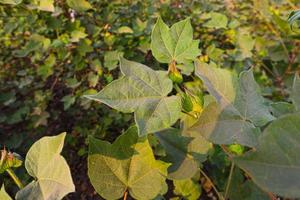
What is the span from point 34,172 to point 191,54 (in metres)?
0.32

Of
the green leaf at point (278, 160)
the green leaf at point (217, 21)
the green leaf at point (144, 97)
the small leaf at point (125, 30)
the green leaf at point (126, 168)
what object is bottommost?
the green leaf at point (217, 21)

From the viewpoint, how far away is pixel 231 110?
640 millimetres

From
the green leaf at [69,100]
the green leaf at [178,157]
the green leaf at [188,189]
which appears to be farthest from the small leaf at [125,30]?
the green leaf at [178,157]

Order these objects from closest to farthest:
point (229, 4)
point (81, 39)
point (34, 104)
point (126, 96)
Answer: point (126, 96), point (81, 39), point (34, 104), point (229, 4)

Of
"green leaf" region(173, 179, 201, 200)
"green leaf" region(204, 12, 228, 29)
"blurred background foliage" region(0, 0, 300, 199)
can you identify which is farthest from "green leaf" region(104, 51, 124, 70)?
"green leaf" region(173, 179, 201, 200)

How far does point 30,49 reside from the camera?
1886mm

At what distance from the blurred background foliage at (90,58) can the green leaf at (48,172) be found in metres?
1.03

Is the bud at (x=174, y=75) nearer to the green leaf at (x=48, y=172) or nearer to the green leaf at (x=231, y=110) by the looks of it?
the green leaf at (x=231, y=110)

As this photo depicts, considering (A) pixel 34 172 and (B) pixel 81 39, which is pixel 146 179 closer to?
(A) pixel 34 172

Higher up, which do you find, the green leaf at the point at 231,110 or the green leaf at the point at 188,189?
the green leaf at the point at 231,110

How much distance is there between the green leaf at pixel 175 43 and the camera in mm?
711

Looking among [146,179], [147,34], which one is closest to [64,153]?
[147,34]

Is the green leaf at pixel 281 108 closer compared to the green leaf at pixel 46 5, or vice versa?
the green leaf at pixel 281 108

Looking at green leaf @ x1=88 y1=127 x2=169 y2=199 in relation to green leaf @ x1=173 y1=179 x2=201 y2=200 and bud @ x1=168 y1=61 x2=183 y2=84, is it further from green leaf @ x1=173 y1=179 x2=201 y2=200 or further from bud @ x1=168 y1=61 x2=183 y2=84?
green leaf @ x1=173 y1=179 x2=201 y2=200
